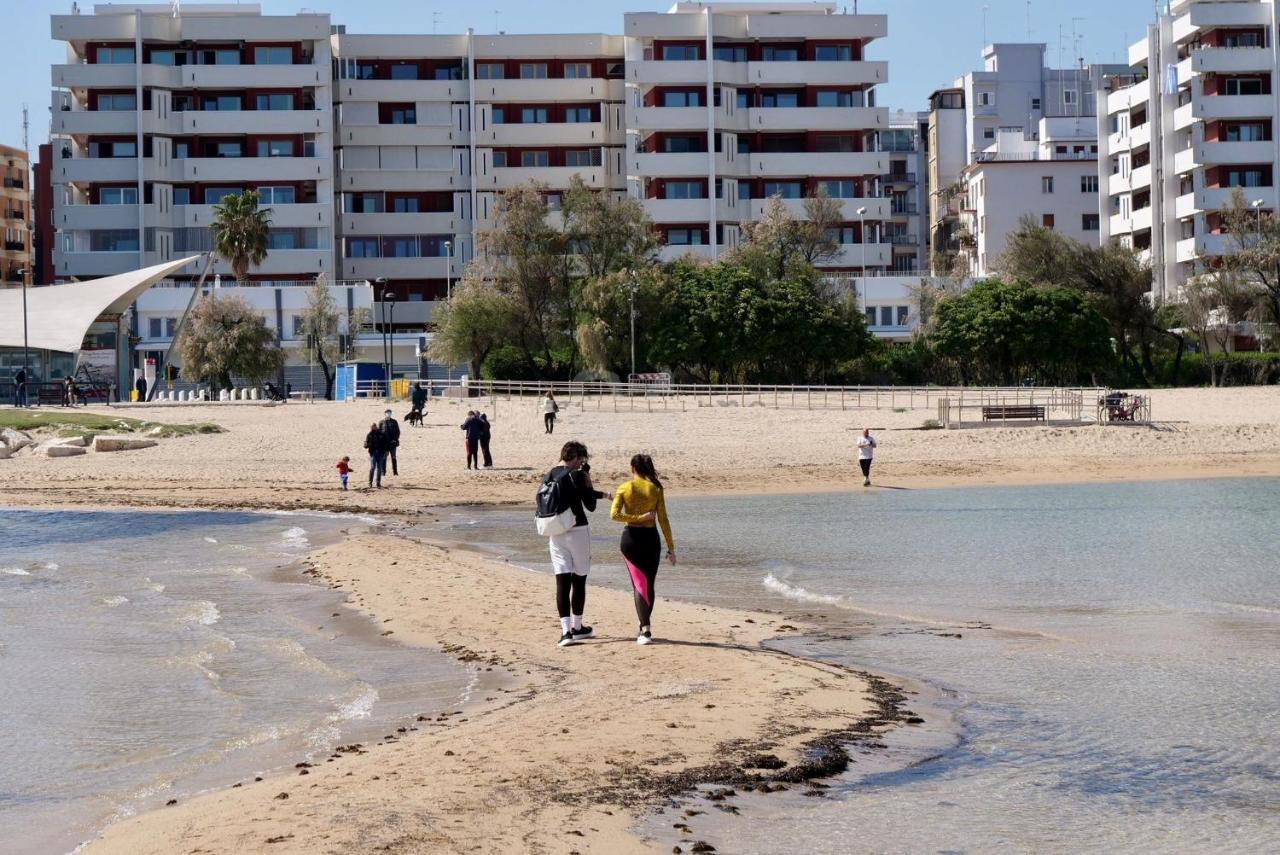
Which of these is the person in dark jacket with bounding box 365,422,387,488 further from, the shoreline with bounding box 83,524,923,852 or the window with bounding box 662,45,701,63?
the window with bounding box 662,45,701,63

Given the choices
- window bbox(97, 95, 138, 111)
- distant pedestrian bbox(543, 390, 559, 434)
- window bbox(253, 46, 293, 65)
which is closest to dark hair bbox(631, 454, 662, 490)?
distant pedestrian bbox(543, 390, 559, 434)

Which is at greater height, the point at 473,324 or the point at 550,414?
the point at 473,324

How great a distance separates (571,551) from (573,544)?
0.07 metres

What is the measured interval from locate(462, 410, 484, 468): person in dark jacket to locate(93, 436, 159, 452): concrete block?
12.5 meters

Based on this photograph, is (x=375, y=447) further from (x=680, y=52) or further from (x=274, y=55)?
(x=274, y=55)

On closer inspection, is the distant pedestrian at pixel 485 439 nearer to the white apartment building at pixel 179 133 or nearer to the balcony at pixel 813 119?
the white apartment building at pixel 179 133

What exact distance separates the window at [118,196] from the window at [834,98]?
42466 millimetres

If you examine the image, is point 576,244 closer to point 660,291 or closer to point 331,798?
point 660,291

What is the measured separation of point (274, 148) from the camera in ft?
327

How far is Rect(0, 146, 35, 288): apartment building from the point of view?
133500 mm

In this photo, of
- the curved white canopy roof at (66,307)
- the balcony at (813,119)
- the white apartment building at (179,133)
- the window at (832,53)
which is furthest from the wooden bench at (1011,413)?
the white apartment building at (179,133)

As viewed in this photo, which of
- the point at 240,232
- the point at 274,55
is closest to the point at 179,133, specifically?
the point at 274,55

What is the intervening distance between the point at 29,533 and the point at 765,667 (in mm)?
20687

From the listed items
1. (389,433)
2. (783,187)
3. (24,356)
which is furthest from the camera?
(783,187)
